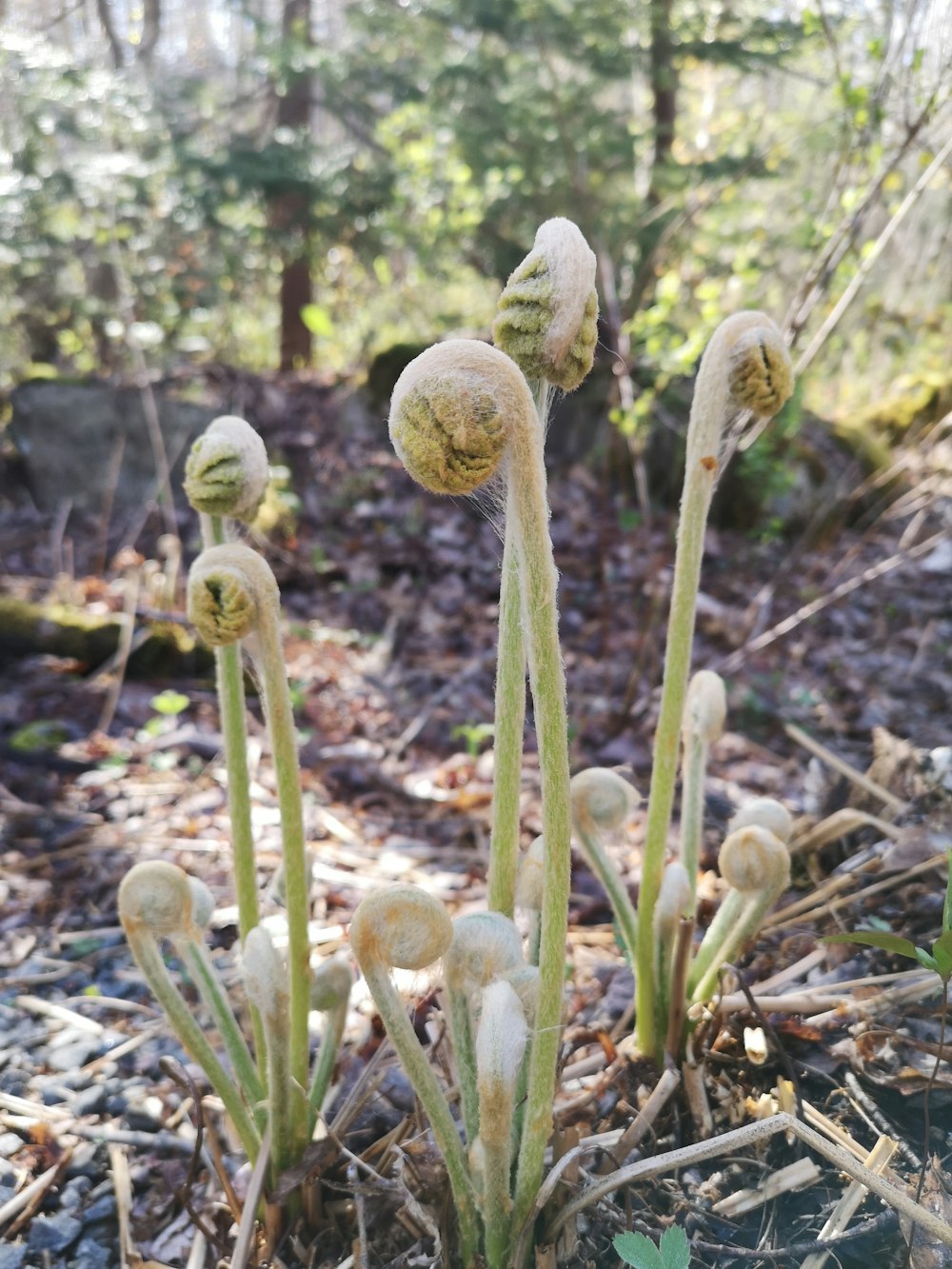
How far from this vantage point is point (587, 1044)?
160 centimetres

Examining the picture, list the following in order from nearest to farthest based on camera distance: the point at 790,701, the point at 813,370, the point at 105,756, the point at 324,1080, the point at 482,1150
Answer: the point at 482,1150 → the point at 324,1080 → the point at 105,756 → the point at 790,701 → the point at 813,370

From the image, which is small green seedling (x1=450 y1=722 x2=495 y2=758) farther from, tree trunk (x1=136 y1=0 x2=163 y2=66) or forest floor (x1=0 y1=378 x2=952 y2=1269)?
tree trunk (x1=136 y1=0 x2=163 y2=66)

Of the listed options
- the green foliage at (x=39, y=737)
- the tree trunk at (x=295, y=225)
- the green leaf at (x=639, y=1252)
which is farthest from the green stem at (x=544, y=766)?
the tree trunk at (x=295, y=225)

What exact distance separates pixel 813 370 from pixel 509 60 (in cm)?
291

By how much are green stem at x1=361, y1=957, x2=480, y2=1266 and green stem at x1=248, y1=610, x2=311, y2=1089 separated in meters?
0.23

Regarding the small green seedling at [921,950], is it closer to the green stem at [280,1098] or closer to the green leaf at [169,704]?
the green stem at [280,1098]

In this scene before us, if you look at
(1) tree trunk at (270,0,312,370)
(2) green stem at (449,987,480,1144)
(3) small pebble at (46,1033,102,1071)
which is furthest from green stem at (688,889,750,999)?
(1) tree trunk at (270,0,312,370)

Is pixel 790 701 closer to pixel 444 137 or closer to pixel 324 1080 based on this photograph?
pixel 324 1080

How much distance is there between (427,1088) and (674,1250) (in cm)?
29

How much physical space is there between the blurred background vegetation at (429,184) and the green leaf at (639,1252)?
9.30 ft

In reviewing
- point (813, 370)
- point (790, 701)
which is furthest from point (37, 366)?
point (790, 701)

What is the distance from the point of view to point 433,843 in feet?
8.85

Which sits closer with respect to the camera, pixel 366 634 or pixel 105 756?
pixel 105 756

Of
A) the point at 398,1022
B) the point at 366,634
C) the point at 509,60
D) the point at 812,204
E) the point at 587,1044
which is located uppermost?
the point at 509,60
